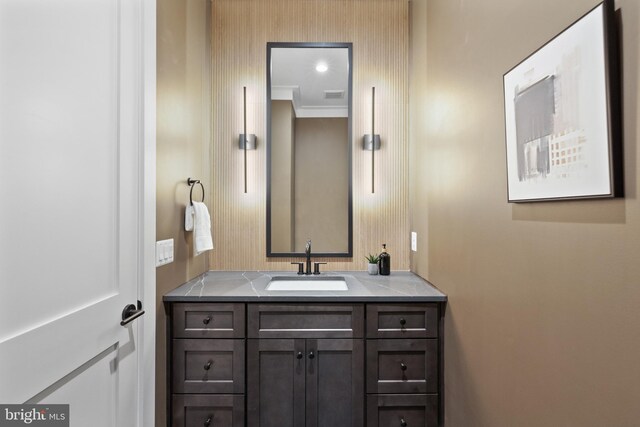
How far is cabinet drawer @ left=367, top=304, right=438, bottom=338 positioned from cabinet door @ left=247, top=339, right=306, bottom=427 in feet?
1.26

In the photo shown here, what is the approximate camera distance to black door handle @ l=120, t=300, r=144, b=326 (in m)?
1.19

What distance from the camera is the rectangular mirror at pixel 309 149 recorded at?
2.19 m

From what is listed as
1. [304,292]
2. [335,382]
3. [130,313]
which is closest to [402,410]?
[335,382]

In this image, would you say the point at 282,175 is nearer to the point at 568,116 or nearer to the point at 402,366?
the point at 402,366

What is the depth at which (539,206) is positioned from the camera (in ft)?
3.00

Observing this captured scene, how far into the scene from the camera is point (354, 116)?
7.25 ft

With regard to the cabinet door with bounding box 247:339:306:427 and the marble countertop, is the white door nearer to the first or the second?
the marble countertop

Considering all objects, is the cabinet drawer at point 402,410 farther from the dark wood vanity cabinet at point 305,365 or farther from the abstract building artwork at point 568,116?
the abstract building artwork at point 568,116

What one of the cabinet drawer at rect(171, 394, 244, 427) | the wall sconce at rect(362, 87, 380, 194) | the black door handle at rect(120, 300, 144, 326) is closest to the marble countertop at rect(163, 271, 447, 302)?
the black door handle at rect(120, 300, 144, 326)

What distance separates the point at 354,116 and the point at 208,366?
5.82 feet

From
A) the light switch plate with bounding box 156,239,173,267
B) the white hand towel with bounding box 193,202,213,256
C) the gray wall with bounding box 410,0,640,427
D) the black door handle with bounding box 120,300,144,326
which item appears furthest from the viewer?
the white hand towel with bounding box 193,202,213,256

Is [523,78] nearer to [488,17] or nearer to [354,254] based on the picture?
[488,17]

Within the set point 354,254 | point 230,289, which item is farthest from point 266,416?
point 354,254

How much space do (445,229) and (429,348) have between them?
613mm
